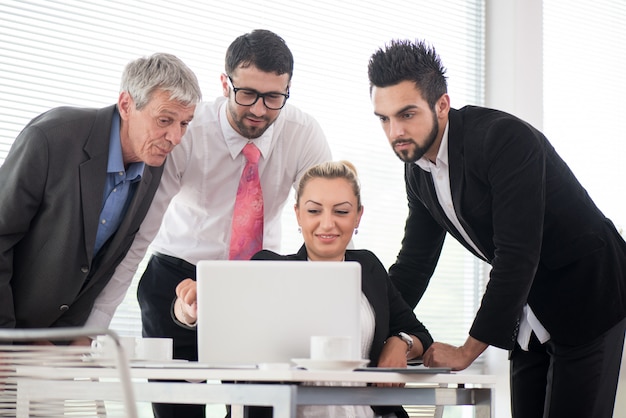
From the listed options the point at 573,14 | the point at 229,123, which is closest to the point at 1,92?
the point at 229,123

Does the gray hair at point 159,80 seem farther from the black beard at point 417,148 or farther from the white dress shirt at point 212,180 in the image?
the black beard at point 417,148

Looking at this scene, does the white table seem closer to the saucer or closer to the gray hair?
the saucer

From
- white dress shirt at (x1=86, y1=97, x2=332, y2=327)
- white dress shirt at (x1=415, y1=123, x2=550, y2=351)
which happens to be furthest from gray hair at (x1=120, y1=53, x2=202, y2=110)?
white dress shirt at (x1=415, y1=123, x2=550, y2=351)

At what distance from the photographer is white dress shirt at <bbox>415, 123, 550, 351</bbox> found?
238 cm

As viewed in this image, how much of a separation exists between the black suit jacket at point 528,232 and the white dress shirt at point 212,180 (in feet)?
1.60

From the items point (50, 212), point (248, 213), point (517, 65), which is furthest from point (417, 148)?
point (517, 65)

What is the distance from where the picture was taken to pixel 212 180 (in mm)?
2656

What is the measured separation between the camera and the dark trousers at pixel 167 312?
101 inches

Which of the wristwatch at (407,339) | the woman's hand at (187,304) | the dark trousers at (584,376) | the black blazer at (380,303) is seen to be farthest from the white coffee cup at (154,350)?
the dark trousers at (584,376)

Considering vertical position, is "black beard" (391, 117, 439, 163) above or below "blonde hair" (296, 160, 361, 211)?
above

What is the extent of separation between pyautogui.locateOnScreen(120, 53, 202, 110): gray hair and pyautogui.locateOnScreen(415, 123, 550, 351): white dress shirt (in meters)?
0.71

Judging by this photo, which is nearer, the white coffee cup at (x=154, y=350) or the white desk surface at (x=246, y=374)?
the white desk surface at (x=246, y=374)

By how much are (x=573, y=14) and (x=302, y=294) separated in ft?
12.4

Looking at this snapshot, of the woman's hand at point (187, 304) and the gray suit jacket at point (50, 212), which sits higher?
the gray suit jacket at point (50, 212)
